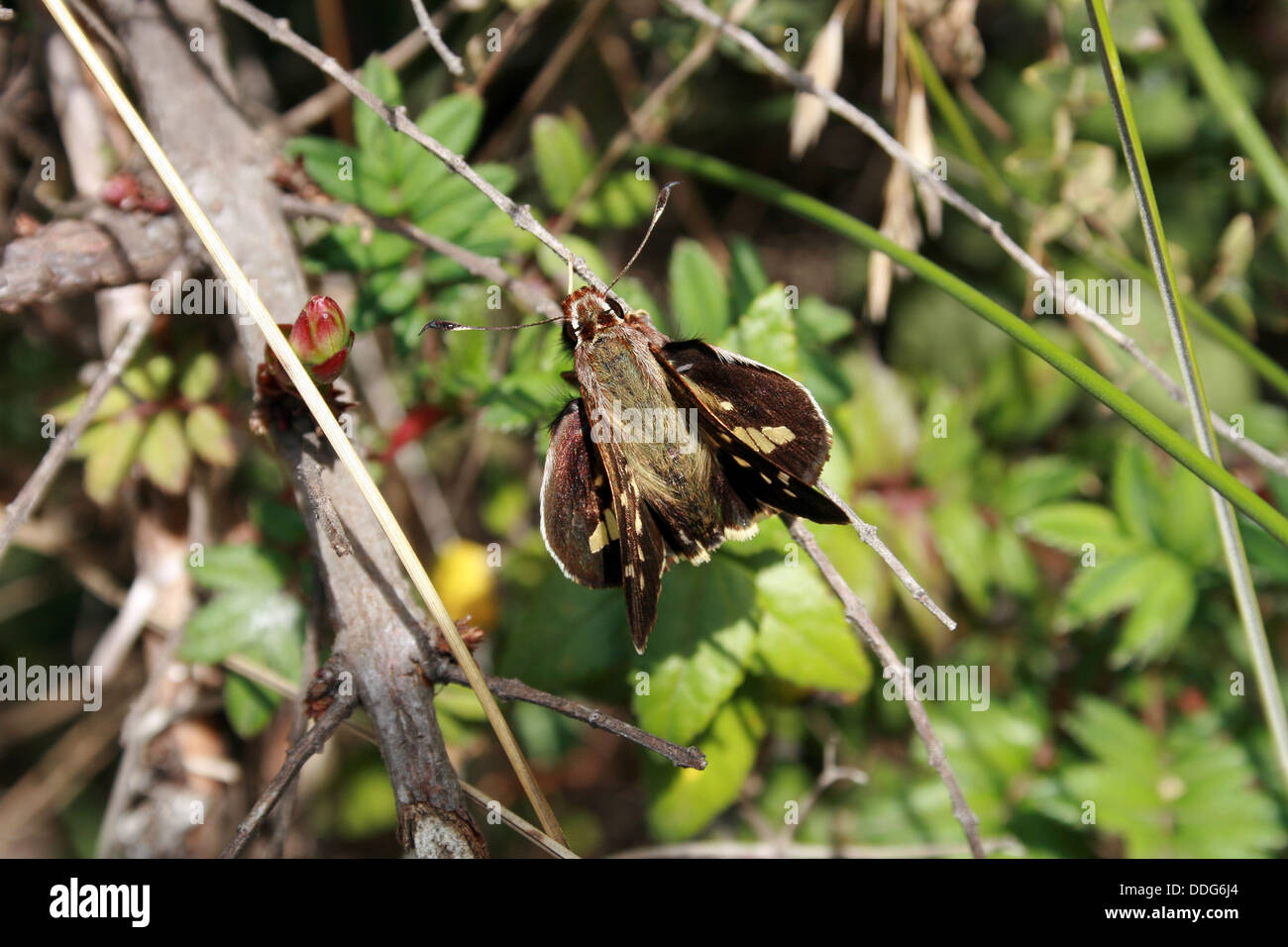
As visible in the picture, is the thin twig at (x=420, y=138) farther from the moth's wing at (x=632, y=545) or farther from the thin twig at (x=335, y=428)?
the moth's wing at (x=632, y=545)

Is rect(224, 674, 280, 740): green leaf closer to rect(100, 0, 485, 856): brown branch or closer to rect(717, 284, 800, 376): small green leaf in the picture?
rect(100, 0, 485, 856): brown branch

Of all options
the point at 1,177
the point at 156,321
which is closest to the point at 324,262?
the point at 156,321

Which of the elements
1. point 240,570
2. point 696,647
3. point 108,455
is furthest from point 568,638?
point 108,455

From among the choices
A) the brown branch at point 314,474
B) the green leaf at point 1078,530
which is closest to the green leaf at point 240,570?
the brown branch at point 314,474

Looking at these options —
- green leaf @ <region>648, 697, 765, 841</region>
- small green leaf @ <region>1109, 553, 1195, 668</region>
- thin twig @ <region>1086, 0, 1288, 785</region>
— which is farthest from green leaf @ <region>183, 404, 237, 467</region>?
small green leaf @ <region>1109, 553, 1195, 668</region>

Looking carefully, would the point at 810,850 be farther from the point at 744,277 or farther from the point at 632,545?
the point at 744,277
